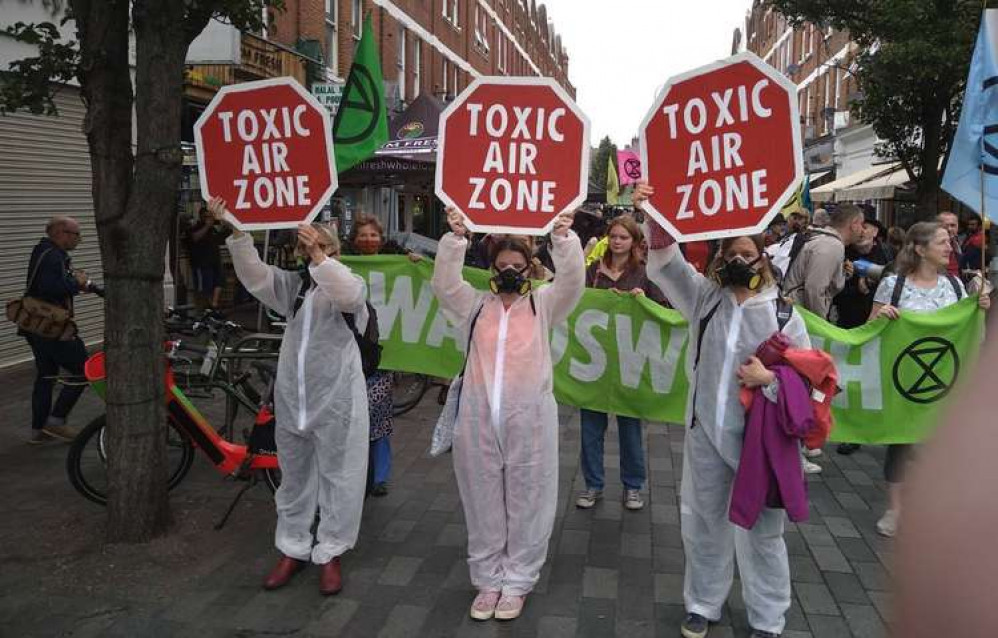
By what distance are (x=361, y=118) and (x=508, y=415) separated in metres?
4.43

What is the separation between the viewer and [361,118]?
734 centimetres

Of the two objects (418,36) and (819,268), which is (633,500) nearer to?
(819,268)

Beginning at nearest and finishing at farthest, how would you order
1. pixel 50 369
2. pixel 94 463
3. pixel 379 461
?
pixel 94 463 → pixel 379 461 → pixel 50 369

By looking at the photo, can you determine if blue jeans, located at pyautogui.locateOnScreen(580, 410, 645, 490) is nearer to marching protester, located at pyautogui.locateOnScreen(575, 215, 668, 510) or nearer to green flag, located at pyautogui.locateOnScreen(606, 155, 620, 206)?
marching protester, located at pyautogui.locateOnScreen(575, 215, 668, 510)

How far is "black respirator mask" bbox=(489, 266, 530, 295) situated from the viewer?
12.4 feet

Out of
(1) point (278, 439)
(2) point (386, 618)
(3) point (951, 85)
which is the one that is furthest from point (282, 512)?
(3) point (951, 85)

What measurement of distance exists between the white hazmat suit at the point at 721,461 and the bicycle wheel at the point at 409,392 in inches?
170

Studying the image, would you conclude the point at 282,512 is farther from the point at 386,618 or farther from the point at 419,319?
the point at 419,319

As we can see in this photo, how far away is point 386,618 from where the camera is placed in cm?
376

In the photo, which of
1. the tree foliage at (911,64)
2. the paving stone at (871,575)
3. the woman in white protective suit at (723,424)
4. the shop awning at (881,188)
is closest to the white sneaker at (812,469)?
the paving stone at (871,575)

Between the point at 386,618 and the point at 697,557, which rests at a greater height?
the point at 697,557

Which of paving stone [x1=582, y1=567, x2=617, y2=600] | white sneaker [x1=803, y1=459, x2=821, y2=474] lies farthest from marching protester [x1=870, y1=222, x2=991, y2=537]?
paving stone [x1=582, y1=567, x2=617, y2=600]

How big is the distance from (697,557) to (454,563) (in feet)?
4.50

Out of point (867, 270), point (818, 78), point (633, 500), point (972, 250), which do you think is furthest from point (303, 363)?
point (818, 78)
